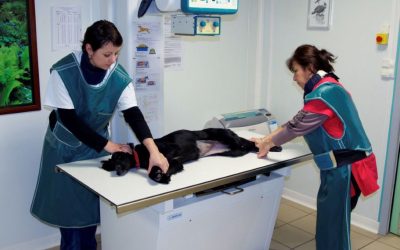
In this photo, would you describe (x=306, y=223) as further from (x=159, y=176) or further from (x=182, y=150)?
(x=159, y=176)

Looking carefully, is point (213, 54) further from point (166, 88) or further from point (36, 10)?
point (36, 10)

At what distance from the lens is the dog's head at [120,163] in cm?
207

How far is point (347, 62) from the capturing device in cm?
332

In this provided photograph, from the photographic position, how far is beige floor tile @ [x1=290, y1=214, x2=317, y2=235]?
333 centimetres

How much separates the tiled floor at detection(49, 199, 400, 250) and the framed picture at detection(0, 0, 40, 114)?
1.03m

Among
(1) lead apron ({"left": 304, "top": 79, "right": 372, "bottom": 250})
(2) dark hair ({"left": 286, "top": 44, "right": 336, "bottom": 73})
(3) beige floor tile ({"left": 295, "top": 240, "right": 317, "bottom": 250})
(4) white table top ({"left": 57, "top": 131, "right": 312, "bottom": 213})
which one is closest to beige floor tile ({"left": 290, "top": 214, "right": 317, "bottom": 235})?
(3) beige floor tile ({"left": 295, "top": 240, "right": 317, "bottom": 250})

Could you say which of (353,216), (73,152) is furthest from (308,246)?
(73,152)

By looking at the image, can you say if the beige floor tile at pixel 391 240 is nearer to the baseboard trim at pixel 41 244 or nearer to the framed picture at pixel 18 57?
the baseboard trim at pixel 41 244

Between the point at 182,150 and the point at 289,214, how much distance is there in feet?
5.44

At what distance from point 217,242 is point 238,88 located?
1820mm

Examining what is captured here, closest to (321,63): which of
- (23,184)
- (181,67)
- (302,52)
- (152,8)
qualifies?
(302,52)

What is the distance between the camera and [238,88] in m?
3.93

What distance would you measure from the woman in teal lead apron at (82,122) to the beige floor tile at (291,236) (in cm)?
138

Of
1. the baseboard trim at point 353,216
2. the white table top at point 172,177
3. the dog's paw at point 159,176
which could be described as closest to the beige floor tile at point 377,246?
the baseboard trim at point 353,216
